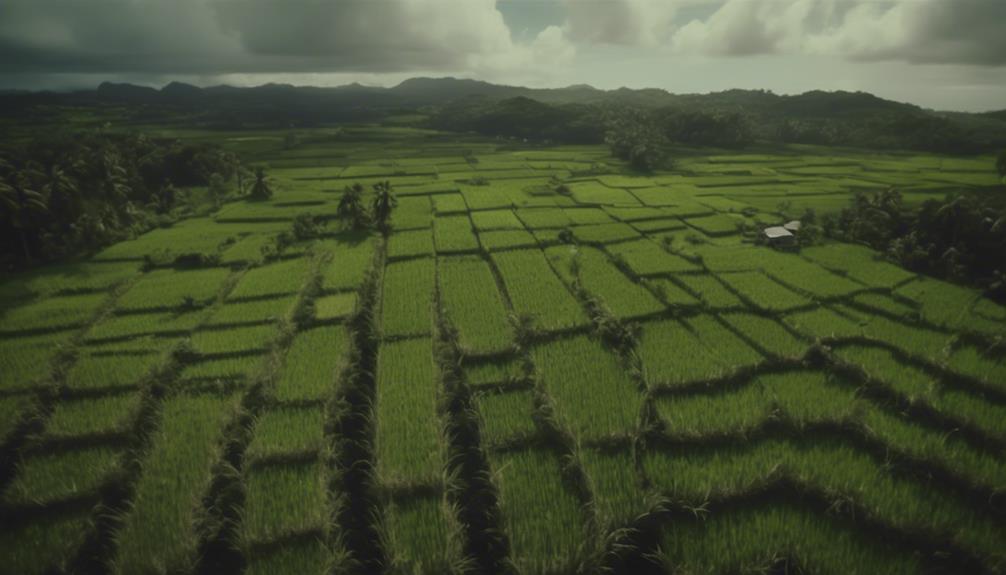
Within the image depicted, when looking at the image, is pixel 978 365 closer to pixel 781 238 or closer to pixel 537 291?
pixel 781 238

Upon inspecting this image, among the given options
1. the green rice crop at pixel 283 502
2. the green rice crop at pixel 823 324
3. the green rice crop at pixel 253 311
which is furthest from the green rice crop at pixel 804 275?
the green rice crop at pixel 253 311

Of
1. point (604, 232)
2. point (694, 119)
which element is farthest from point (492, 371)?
point (694, 119)

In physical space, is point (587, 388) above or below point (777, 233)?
below

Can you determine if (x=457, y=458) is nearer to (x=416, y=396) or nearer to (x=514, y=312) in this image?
(x=416, y=396)

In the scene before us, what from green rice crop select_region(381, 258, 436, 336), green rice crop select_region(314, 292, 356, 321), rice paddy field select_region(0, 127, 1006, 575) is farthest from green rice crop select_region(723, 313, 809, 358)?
green rice crop select_region(314, 292, 356, 321)

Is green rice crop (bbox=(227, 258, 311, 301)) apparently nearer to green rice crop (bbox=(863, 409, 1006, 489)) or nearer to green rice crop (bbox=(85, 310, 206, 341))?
green rice crop (bbox=(85, 310, 206, 341))

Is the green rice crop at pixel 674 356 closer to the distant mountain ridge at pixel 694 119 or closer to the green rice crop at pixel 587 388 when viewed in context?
the green rice crop at pixel 587 388
